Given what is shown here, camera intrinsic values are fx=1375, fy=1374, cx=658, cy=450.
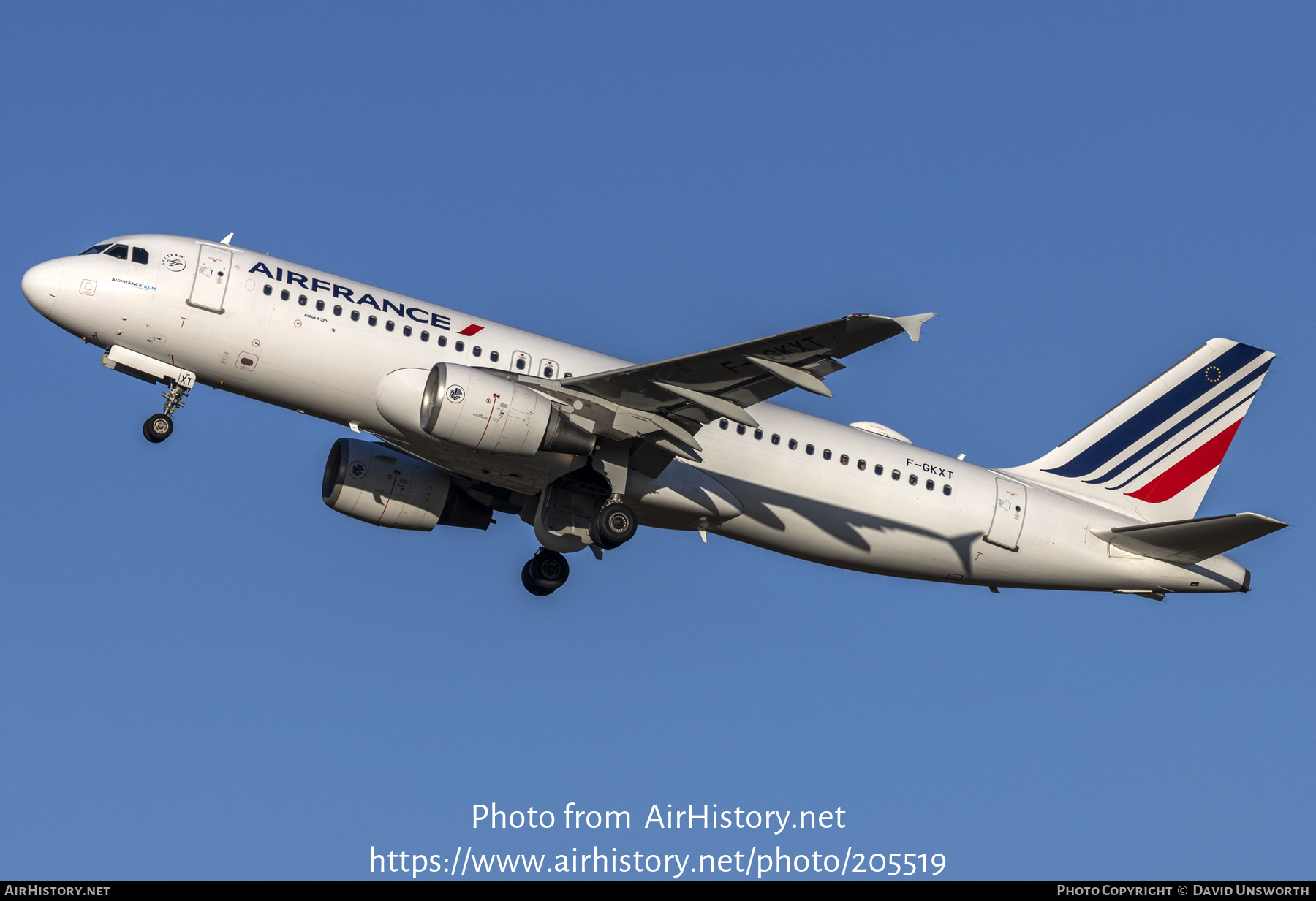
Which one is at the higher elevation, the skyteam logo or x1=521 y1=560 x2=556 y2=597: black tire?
the skyteam logo

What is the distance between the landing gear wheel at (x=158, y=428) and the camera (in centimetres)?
2850

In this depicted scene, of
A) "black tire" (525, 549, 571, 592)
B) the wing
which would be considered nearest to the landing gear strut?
"black tire" (525, 549, 571, 592)

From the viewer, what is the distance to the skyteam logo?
35.8 meters

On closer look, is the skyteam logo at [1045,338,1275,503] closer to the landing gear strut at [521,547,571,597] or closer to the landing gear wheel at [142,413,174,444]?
the landing gear strut at [521,547,571,597]

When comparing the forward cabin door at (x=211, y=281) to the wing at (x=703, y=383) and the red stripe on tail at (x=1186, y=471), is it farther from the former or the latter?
the red stripe on tail at (x=1186, y=471)

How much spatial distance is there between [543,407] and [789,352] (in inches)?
210

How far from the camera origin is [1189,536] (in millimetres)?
32125

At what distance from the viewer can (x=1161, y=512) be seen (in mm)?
35625

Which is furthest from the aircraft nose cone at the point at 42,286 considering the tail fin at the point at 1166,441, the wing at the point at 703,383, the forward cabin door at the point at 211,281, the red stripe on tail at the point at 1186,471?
the red stripe on tail at the point at 1186,471

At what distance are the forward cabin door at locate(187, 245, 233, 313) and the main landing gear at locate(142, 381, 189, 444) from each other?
70.5 inches

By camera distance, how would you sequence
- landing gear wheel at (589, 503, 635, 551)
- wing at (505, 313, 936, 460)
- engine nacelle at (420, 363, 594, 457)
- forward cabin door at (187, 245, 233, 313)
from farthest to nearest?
1. landing gear wheel at (589, 503, 635, 551)
2. forward cabin door at (187, 245, 233, 313)
3. engine nacelle at (420, 363, 594, 457)
4. wing at (505, 313, 936, 460)

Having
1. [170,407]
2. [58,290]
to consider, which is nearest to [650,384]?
[170,407]

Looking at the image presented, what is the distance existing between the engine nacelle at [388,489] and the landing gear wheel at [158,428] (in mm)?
5066

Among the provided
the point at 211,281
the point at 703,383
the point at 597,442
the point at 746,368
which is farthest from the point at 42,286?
the point at 746,368
